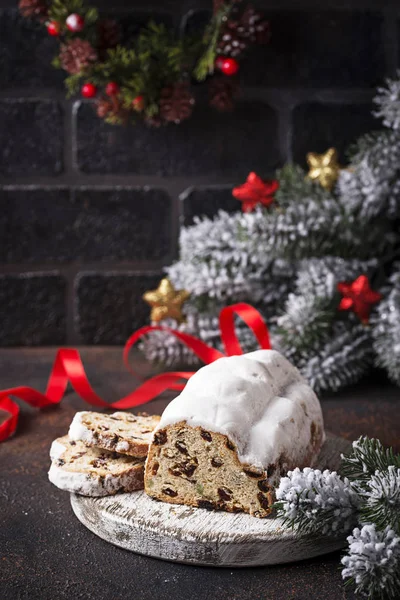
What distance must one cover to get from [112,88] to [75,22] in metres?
0.15

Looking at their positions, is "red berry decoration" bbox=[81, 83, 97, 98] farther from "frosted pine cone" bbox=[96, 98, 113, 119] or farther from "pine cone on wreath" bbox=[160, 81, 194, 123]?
"pine cone on wreath" bbox=[160, 81, 194, 123]

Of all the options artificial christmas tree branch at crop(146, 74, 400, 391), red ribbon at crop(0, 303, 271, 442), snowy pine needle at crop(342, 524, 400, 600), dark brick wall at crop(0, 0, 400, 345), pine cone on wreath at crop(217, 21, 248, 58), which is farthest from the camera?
dark brick wall at crop(0, 0, 400, 345)

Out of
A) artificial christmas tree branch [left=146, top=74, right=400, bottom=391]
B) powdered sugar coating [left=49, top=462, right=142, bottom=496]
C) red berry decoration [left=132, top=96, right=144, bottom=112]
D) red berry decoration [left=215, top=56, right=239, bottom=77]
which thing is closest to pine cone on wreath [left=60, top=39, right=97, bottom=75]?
red berry decoration [left=132, top=96, right=144, bottom=112]

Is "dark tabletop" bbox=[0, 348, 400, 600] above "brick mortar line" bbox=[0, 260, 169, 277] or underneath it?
underneath

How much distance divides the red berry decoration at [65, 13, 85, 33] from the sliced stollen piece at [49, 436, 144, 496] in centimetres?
92

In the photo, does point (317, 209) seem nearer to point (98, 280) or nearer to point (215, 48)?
point (215, 48)

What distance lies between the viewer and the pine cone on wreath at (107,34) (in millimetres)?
1565

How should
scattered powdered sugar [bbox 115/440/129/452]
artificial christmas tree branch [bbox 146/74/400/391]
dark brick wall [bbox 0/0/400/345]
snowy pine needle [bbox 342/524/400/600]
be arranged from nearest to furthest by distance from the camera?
snowy pine needle [bbox 342/524/400/600] → scattered powdered sugar [bbox 115/440/129/452] → artificial christmas tree branch [bbox 146/74/400/391] → dark brick wall [bbox 0/0/400/345]

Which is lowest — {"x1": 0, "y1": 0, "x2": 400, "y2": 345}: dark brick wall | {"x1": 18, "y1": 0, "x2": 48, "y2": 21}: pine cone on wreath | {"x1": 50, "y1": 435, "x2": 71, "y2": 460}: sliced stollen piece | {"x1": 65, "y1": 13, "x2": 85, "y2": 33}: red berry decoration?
{"x1": 50, "y1": 435, "x2": 71, "y2": 460}: sliced stollen piece

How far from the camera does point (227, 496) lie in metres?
0.85

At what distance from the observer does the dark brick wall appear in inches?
64.6

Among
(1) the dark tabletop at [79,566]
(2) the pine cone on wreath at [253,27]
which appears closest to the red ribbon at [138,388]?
(1) the dark tabletop at [79,566]

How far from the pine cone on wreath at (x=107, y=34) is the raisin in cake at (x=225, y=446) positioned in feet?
3.11

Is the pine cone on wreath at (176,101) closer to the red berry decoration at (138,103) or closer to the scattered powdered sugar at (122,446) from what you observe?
the red berry decoration at (138,103)
